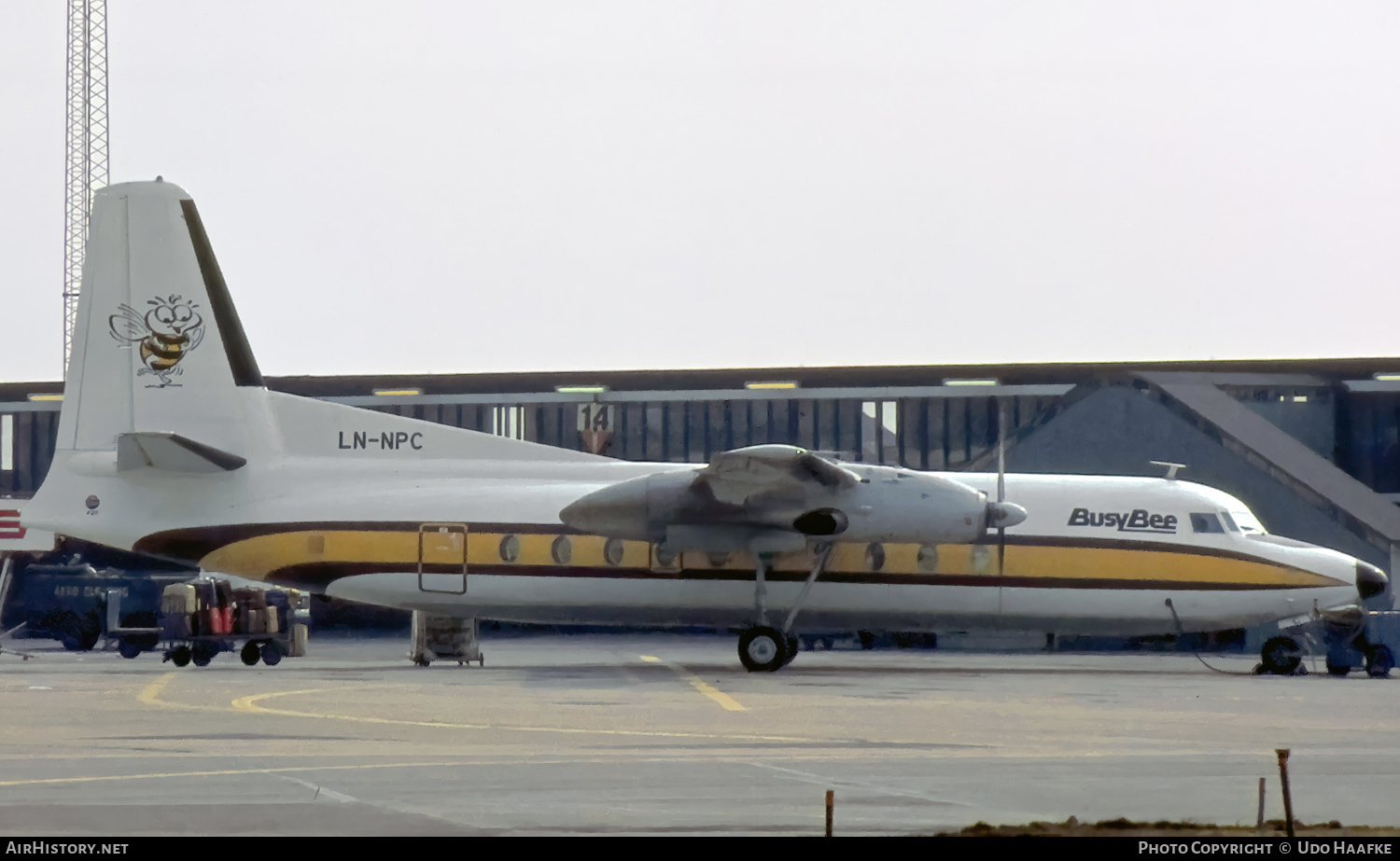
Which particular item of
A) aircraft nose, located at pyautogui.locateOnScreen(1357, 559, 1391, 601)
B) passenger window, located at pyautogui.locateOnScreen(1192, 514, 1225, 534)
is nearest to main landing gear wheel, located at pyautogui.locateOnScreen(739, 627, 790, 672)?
passenger window, located at pyautogui.locateOnScreen(1192, 514, 1225, 534)

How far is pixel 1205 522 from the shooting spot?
89.4 ft

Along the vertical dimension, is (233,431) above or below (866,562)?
above

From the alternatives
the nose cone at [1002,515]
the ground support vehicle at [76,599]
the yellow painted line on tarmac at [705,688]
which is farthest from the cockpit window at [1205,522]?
the ground support vehicle at [76,599]

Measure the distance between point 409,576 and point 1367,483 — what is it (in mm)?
28257

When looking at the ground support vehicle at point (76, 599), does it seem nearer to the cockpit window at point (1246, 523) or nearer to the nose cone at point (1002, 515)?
the nose cone at point (1002, 515)

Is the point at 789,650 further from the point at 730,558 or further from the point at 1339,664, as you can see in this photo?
the point at 1339,664

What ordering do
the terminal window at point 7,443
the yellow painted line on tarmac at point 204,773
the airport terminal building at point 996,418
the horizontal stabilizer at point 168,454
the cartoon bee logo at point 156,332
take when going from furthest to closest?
the terminal window at point 7,443 → the airport terminal building at point 996,418 → the cartoon bee logo at point 156,332 → the horizontal stabilizer at point 168,454 → the yellow painted line on tarmac at point 204,773

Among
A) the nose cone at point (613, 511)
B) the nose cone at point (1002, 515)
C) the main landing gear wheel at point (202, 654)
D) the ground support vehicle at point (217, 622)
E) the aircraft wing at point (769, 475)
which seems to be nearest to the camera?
the aircraft wing at point (769, 475)

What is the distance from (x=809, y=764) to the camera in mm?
13469

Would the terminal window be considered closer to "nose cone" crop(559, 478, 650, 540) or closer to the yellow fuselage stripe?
the yellow fuselage stripe

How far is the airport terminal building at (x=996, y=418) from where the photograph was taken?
1596 inches

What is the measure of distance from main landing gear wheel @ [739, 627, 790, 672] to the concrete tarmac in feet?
2.00

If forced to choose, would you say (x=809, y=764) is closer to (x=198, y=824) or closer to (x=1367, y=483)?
(x=198, y=824)
